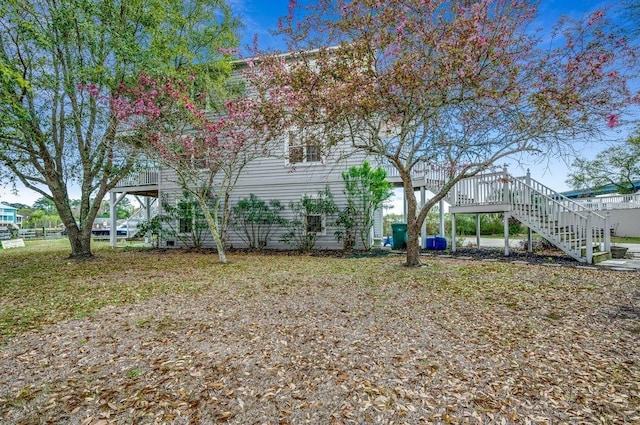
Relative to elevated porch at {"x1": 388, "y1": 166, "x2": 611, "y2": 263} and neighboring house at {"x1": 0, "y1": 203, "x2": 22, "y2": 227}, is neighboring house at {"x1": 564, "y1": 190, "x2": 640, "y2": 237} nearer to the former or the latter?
elevated porch at {"x1": 388, "y1": 166, "x2": 611, "y2": 263}

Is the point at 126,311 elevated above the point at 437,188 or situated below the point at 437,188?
below

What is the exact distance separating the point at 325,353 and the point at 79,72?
10253mm

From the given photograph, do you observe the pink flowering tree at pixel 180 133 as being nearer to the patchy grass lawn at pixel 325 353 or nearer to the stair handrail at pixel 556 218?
the patchy grass lawn at pixel 325 353

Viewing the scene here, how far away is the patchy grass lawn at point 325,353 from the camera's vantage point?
7.76 ft

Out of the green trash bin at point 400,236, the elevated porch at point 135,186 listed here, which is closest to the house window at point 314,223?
the green trash bin at point 400,236

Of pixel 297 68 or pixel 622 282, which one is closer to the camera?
pixel 622 282

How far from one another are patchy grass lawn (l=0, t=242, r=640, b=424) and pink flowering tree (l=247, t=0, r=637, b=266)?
3.19 m

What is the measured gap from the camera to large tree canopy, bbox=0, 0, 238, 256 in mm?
8914

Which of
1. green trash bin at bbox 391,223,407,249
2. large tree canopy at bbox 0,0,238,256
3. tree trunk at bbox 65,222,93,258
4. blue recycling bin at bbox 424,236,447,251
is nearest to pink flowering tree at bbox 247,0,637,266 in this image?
large tree canopy at bbox 0,0,238,256

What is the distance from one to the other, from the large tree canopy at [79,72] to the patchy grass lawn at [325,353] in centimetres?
544

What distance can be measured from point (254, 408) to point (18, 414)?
1.67 meters

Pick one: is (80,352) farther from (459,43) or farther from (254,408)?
(459,43)

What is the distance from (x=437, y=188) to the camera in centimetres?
1159

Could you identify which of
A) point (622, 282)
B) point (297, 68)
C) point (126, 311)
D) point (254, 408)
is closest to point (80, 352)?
point (126, 311)
